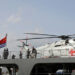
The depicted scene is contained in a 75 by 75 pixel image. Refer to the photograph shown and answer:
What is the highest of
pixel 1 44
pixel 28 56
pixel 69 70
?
pixel 1 44

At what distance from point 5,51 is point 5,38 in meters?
2.02

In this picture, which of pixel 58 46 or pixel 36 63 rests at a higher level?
Answer: pixel 58 46

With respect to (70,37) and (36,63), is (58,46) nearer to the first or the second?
(70,37)

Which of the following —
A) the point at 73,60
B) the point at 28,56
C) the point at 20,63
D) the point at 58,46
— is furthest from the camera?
the point at 58,46

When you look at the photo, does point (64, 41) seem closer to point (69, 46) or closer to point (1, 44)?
point (69, 46)

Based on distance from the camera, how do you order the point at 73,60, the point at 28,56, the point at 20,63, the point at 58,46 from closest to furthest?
the point at 73,60 < the point at 20,63 < the point at 28,56 < the point at 58,46

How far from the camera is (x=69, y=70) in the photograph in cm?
1948

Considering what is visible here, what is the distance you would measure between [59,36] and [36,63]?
5.34 metres

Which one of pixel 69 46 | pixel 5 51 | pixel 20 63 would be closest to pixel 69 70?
pixel 69 46

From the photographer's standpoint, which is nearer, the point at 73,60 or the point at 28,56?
the point at 73,60

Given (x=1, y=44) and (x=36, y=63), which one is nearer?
(x=36, y=63)

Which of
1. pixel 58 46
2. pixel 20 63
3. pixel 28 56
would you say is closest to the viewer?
pixel 20 63

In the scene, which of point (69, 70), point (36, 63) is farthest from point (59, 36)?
point (36, 63)

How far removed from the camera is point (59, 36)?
2097cm
